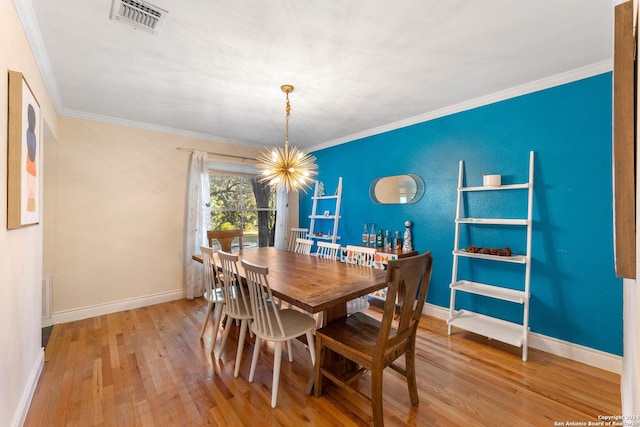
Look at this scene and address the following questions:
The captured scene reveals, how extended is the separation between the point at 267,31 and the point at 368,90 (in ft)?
3.94

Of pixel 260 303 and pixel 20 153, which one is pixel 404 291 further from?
pixel 20 153

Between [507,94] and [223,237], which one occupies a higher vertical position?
[507,94]

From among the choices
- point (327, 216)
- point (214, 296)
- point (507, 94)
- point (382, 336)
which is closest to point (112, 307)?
point (214, 296)

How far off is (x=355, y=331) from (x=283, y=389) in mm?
715

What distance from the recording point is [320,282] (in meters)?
2.00

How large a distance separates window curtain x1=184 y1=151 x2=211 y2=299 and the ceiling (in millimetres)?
937

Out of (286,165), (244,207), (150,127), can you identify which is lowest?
(244,207)

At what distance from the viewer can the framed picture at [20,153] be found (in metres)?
1.40

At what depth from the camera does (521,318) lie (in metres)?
2.59

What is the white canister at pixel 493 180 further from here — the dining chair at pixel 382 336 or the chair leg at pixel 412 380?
the chair leg at pixel 412 380

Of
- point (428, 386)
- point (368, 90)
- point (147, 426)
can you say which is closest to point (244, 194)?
point (368, 90)

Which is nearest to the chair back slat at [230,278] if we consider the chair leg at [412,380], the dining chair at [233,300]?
the dining chair at [233,300]

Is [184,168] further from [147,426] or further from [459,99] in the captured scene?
[459,99]

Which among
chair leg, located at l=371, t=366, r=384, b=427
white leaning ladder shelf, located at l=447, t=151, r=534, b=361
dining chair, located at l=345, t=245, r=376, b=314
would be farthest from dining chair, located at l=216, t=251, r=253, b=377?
white leaning ladder shelf, located at l=447, t=151, r=534, b=361
